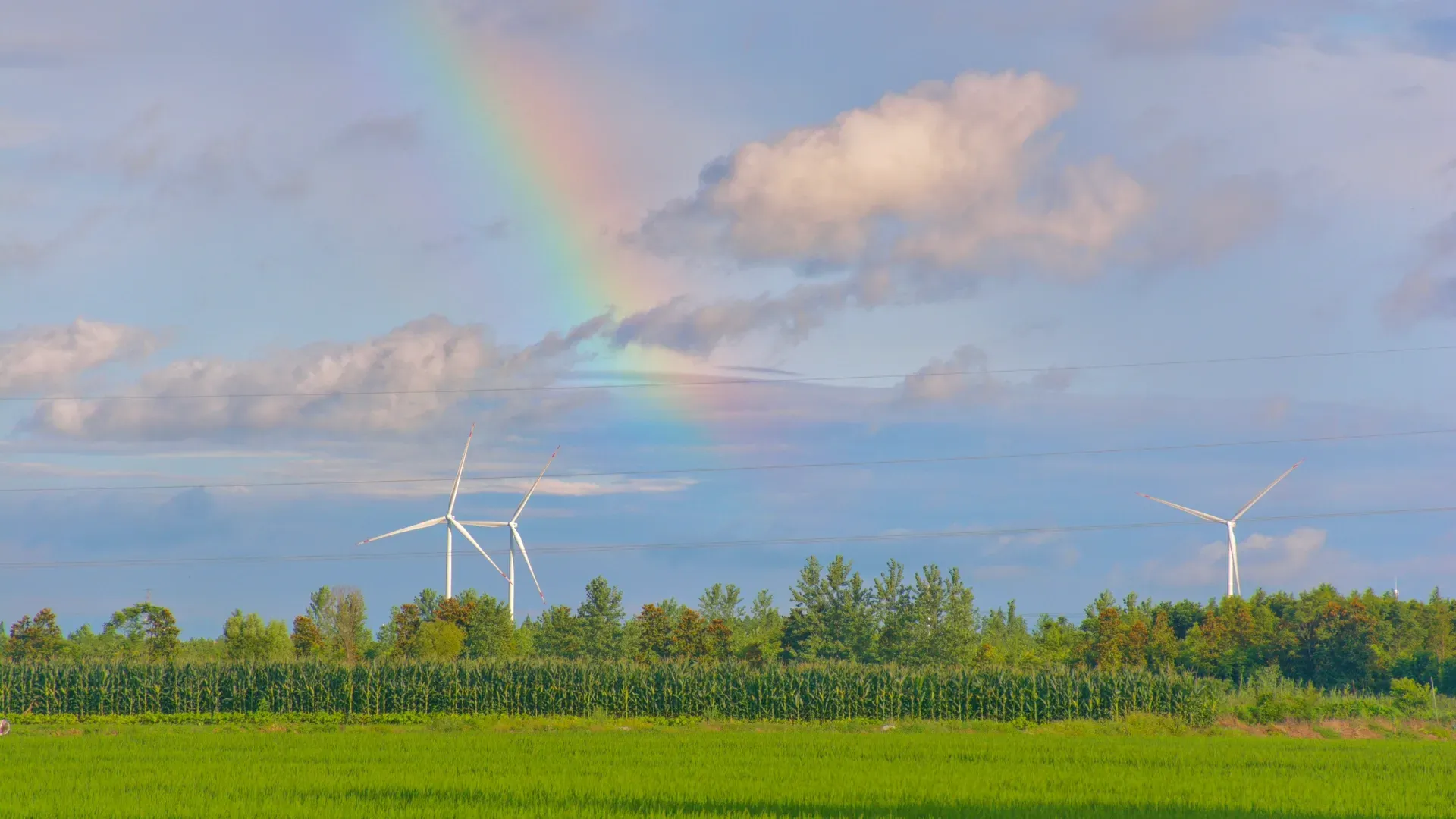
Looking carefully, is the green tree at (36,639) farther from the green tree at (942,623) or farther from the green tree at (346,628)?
the green tree at (942,623)

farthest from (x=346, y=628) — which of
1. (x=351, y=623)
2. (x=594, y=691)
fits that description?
(x=594, y=691)

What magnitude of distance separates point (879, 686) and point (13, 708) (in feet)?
123

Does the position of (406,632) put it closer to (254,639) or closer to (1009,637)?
(254,639)

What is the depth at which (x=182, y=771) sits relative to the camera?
101ft

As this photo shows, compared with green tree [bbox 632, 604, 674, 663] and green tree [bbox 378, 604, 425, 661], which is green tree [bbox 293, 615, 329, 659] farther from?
green tree [bbox 632, 604, 674, 663]

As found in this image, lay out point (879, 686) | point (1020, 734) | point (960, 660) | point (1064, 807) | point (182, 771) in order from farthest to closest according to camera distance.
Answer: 1. point (960, 660)
2. point (879, 686)
3. point (1020, 734)
4. point (182, 771)
5. point (1064, 807)

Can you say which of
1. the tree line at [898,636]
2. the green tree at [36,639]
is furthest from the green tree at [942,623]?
the green tree at [36,639]

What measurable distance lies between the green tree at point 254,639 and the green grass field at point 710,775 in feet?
121

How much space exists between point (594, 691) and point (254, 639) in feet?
124

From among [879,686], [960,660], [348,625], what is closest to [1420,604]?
[960,660]

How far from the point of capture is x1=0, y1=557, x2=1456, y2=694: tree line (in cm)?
7331

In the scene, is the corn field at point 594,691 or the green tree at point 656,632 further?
the green tree at point 656,632

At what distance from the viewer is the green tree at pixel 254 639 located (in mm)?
80500

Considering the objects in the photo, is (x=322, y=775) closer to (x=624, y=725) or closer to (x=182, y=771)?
(x=182, y=771)
